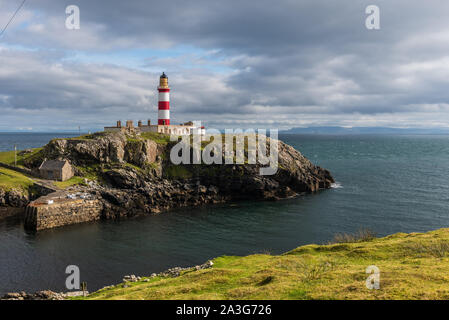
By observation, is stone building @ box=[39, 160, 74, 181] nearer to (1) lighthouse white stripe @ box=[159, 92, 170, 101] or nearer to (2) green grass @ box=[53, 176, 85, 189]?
(2) green grass @ box=[53, 176, 85, 189]

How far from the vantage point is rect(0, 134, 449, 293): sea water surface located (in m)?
45.7

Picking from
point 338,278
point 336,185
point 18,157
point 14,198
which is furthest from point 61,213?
point 336,185

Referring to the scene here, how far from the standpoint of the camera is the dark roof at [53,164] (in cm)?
8069

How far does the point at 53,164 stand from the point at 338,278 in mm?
80144

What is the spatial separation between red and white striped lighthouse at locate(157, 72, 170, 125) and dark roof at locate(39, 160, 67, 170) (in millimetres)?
39597

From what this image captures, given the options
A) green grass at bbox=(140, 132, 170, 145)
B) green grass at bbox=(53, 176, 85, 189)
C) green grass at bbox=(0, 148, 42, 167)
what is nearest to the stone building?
green grass at bbox=(53, 176, 85, 189)

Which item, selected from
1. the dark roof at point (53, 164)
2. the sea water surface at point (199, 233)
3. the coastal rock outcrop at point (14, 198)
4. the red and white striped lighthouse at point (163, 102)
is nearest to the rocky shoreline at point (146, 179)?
the coastal rock outcrop at point (14, 198)

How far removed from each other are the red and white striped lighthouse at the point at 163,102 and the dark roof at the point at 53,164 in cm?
3960

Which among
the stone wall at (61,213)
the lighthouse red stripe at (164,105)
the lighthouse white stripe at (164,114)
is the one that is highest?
the lighthouse red stripe at (164,105)

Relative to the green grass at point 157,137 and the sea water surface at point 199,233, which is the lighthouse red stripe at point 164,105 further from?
the sea water surface at point 199,233

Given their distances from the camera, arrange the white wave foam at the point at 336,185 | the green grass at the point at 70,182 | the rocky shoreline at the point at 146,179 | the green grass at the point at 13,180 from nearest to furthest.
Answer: the green grass at the point at 13,180 < the rocky shoreline at the point at 146,179 < the green grass at the point at 70,182 < the white wave foam at the point at 336,185
